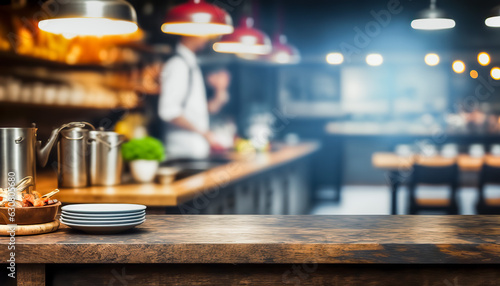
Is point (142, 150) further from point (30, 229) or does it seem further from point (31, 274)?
point (31, 274)

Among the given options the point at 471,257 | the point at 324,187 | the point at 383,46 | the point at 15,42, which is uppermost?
the point at 383,46

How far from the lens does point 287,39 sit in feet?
38.6

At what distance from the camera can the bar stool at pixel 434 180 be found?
18.3 ft

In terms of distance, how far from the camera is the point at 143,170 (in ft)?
11.7

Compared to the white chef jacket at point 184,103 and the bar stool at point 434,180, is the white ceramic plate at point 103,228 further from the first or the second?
the bar stool at point 434,180

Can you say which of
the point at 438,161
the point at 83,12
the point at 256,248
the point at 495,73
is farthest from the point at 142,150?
the point at 495,73

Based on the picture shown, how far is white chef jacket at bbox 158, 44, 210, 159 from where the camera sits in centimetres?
525

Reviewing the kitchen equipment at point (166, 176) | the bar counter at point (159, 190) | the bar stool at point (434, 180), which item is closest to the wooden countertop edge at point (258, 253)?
the bar counter at point (159, 190)

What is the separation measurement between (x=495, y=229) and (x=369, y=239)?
54 centimetres

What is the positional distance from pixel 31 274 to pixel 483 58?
11.1 m

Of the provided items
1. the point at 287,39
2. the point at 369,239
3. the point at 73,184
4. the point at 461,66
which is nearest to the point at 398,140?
the point at 461,66

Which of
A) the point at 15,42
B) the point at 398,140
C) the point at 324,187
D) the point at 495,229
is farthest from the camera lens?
the point at 398,140

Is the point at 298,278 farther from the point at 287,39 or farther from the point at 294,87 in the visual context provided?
the point at 294,87

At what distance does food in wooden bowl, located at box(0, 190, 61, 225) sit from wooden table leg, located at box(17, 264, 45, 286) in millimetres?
173
